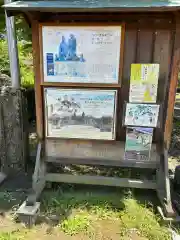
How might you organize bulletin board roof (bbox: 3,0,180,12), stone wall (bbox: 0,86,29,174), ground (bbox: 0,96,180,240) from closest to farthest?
bulletin board roof (bbox: 3,0,180,12)
ground (bbox: 0,96,180,240)
stone wall (bbox: 0,86,29,174)

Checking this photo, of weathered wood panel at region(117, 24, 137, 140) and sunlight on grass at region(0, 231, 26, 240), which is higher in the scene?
weathered wood panel at region(117, 24, 137, 140)

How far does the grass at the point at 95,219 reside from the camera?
328 cm

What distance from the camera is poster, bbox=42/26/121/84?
3.44 metres

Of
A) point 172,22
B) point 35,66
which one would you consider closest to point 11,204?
point 35,66

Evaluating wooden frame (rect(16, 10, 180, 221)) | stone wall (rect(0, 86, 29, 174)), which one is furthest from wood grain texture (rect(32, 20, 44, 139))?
stone wall (rect(0, 86, 29, 174))

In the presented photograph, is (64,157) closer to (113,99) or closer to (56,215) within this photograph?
(56,215)

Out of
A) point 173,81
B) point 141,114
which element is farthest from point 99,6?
point 141,114

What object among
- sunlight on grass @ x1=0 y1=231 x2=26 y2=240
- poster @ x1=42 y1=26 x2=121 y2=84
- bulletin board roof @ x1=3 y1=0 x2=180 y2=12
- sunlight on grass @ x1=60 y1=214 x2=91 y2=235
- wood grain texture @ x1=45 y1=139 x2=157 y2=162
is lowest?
sunlight on grass @ x1=0 y1=231 x2=26 y2=240

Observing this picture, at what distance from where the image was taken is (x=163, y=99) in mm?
3693

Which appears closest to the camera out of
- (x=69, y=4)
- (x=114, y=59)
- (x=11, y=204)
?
(x=69, y=4)

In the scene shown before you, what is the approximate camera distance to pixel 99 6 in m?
3.01

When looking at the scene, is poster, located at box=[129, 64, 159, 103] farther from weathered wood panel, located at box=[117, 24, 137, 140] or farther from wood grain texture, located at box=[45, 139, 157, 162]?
wood grain texture, located at box=[45, 139, 157, 162]

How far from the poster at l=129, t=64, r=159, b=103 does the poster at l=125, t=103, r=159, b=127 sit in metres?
A: 0.08

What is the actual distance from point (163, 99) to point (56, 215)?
2.14 meters
